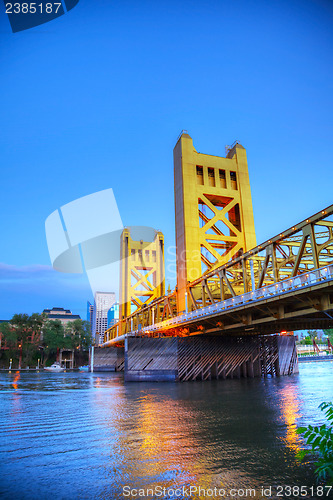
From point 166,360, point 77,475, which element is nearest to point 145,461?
point 77,475

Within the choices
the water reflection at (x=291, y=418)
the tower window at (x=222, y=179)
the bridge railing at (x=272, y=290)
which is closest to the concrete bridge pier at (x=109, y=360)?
the tower window at (x=222, y=179)

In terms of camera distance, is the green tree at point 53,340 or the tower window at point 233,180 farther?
the green tree at point 53,340

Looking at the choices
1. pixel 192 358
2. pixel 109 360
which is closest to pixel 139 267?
pixel 109 360

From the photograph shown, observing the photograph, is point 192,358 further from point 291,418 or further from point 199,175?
point 199,175

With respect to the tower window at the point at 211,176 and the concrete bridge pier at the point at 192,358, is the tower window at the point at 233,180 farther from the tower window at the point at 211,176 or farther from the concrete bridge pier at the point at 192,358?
the concrete bridge pier at the point at 192,358

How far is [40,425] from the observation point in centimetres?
1327

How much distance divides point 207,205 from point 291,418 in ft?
108

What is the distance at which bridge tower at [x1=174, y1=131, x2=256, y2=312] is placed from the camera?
4081 cm

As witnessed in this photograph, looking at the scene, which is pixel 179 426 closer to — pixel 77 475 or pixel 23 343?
pixel 77 475

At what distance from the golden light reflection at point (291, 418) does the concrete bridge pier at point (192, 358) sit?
15.1 metres

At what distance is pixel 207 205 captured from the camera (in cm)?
4441

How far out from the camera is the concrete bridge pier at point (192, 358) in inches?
1356

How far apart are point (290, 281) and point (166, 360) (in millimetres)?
18466

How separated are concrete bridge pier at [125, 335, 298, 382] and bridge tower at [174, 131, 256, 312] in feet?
18.3
